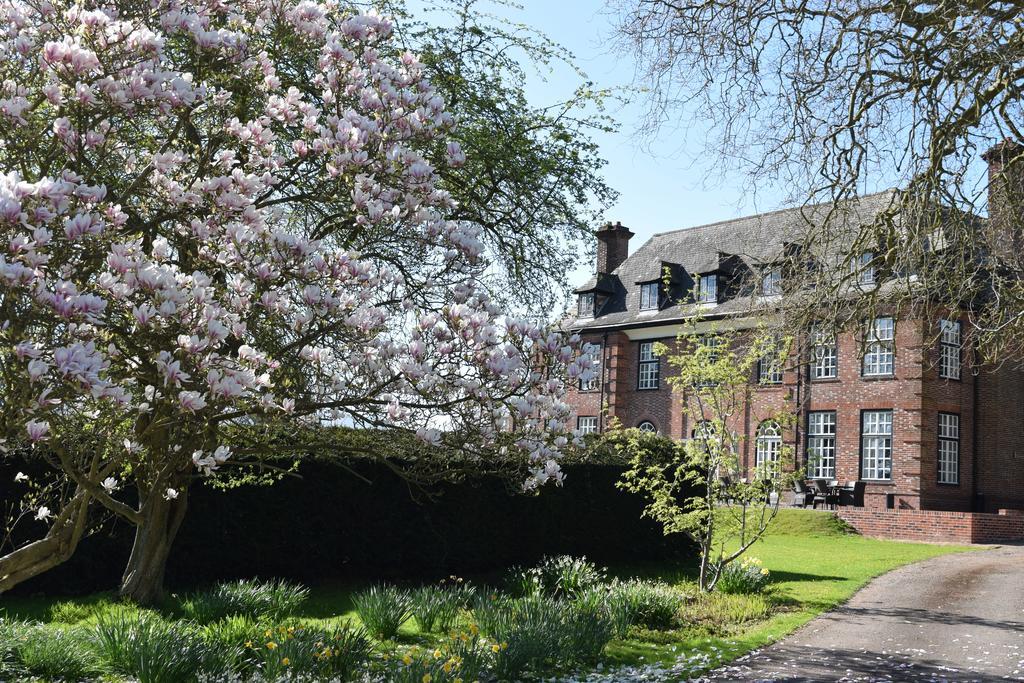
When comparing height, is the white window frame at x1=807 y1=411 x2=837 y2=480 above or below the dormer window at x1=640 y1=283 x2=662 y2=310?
below

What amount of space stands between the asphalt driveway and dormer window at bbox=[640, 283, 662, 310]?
20628mm

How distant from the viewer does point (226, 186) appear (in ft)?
17.4

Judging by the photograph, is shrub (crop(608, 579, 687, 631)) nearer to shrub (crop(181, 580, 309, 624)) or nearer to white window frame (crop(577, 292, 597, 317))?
shrub (crop(181, 580, 309, 624))

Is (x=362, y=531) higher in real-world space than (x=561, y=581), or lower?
higher

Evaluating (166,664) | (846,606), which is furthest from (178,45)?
(846,606)

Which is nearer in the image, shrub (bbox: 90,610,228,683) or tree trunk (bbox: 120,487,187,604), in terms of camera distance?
shrub (bbox: 90,610,228,683)

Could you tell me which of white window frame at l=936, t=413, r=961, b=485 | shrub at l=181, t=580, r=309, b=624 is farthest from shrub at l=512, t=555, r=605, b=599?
white window frame at l=936, t=413, r=961, b=485

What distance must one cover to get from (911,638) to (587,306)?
28699 millimetres

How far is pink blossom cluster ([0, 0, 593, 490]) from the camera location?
Result: 4492 mm

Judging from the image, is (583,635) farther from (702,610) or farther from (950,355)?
(950,355)

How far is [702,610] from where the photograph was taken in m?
12.6

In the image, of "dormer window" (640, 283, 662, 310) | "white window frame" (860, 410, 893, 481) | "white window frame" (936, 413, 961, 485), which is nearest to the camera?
"white window frame" (936, 413, 961, 485)

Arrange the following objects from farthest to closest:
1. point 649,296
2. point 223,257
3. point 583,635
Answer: point 649,296 < point 583,635 < point 223,257

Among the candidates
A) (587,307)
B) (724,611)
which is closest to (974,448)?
(587,307)
